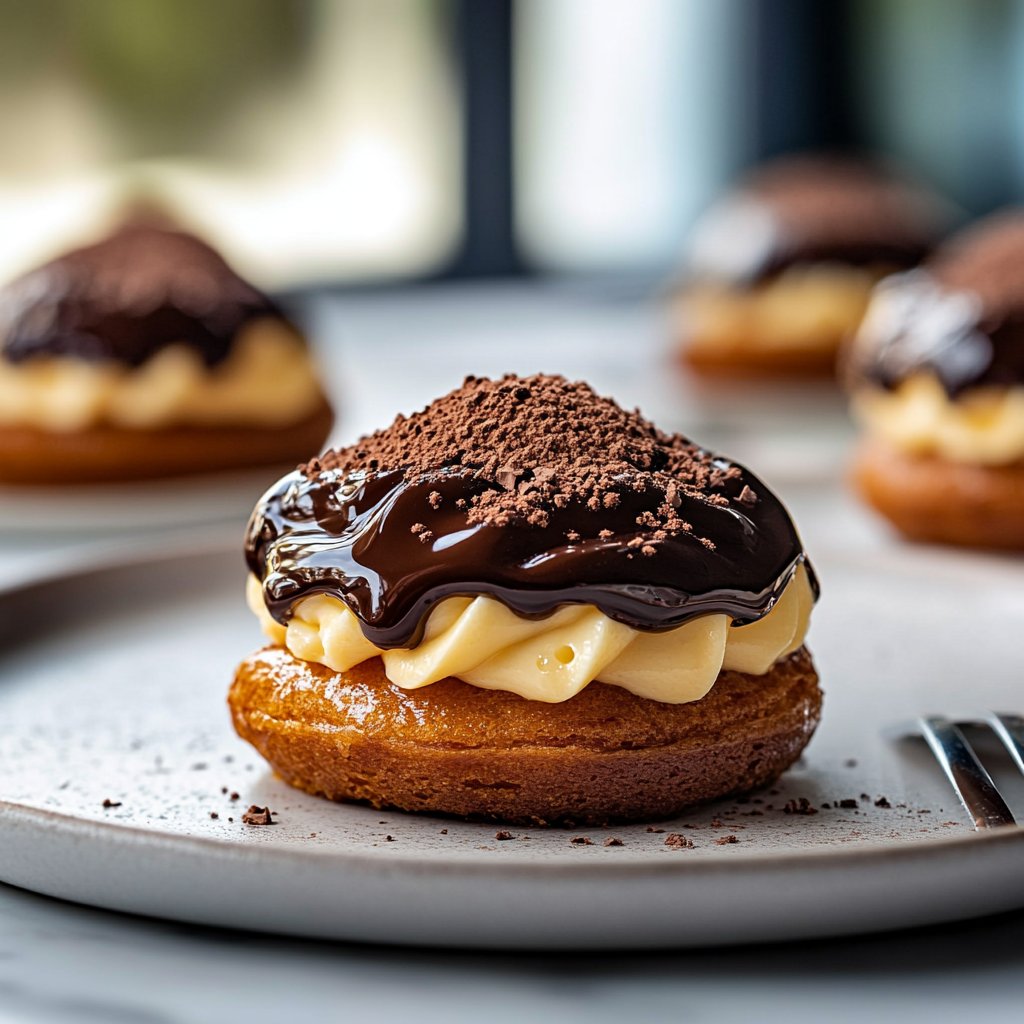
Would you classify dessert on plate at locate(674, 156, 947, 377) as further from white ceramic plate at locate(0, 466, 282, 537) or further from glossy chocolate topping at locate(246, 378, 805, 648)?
glossy chocolate topping at locate(246, 378, 805, 648)

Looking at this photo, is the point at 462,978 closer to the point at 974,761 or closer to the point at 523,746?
the point at 523,746

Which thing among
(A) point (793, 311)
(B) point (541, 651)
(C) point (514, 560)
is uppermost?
(C) point (514, 560)

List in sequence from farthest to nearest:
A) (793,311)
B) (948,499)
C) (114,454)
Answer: (793,311) → (114,454) → (948,499)

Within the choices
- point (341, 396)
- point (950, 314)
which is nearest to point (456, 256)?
point (341, 396)

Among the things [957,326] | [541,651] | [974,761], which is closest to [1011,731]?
[974,761]

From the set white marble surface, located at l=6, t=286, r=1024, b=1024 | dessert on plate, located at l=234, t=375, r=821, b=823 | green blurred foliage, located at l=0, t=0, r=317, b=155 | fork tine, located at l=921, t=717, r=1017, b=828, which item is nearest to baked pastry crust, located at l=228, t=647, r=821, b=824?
dessert on plate, located at l=234, t=375, r=821, b=823

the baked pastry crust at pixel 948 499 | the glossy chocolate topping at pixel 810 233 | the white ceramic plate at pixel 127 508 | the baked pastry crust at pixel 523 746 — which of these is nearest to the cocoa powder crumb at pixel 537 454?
the baked pastry crust at pixel 523 746

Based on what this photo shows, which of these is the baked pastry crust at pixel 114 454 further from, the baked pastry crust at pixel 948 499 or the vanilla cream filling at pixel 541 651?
the vanilla cream filling at pixel 541 651
